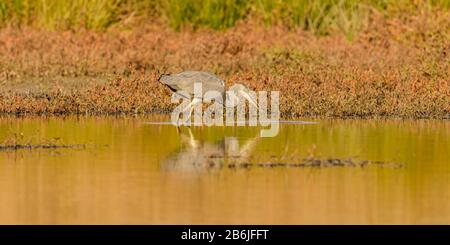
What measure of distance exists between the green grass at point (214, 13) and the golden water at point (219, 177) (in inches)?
328

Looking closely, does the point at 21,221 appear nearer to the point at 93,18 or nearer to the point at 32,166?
the point at 32,166

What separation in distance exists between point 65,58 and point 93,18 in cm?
358

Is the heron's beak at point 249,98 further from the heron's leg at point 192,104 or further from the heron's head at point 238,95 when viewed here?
the heron's leg at point 192,104

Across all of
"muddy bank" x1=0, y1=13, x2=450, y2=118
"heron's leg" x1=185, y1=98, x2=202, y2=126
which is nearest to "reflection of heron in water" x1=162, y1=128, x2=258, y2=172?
"heron's leg" x1=185, y1=98, x2=202, y2=126

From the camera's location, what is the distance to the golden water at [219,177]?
920 cm

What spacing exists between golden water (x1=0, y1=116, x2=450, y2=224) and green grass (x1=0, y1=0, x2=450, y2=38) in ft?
27.4

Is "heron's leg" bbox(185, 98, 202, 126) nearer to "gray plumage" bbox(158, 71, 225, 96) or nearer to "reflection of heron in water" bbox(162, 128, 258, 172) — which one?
"gray plumage" bbox(158, 71, 225, 96)

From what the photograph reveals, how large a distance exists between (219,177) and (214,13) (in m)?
13.2

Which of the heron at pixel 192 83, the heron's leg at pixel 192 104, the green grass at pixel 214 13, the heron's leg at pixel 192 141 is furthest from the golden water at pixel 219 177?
the green grass at pixel 214 13

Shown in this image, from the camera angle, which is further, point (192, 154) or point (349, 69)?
point (349, 69)

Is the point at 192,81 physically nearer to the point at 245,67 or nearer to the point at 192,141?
the point at 192,141

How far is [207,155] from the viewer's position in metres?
12.4
